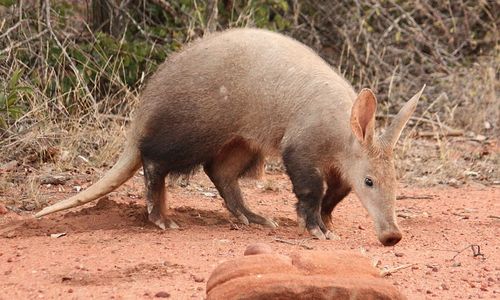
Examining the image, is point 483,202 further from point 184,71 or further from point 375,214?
point 184,71

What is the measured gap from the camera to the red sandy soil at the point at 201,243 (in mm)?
5059

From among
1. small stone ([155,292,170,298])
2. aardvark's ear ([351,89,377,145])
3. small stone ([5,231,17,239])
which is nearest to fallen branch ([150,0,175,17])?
aardvark's ear ([351,89,377,145])

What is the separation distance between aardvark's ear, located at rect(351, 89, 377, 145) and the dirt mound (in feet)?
7.11

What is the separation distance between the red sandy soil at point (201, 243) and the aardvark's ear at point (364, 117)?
2.29 ft

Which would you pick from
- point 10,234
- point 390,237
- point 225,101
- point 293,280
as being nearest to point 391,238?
point 390,237

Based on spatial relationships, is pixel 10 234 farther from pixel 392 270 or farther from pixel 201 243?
pixel 392 270

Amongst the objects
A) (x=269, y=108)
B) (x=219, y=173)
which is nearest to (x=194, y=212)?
(x=219, y=173)

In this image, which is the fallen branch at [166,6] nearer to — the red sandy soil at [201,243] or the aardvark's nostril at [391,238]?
the red sandy soil at [201,243]

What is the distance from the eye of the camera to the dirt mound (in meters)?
4.15

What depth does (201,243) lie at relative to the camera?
20.5 ft

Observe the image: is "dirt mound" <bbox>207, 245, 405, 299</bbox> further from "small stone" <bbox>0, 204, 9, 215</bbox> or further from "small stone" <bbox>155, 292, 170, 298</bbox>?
"small stone" <bbox>0, 204, 9, 215</bbox>

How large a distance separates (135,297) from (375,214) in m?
2.30

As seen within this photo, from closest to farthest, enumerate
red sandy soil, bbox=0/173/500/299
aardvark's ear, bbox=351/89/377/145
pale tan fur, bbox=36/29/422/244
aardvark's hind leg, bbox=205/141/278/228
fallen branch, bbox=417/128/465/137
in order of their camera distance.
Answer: red sandy soil, bbox=0/173/500/299 → aardvark's ear, bbox=351/89/377/145 → pale tan fur, bbox=36/29/422/244 → aardvark's hind leg, bbox=205/141/278/228 → fallen branch, bbox=417/128/465/137

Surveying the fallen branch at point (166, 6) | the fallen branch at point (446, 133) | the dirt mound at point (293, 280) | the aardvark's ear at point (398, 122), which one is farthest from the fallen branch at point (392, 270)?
the fallen branch at point (166, 6)
